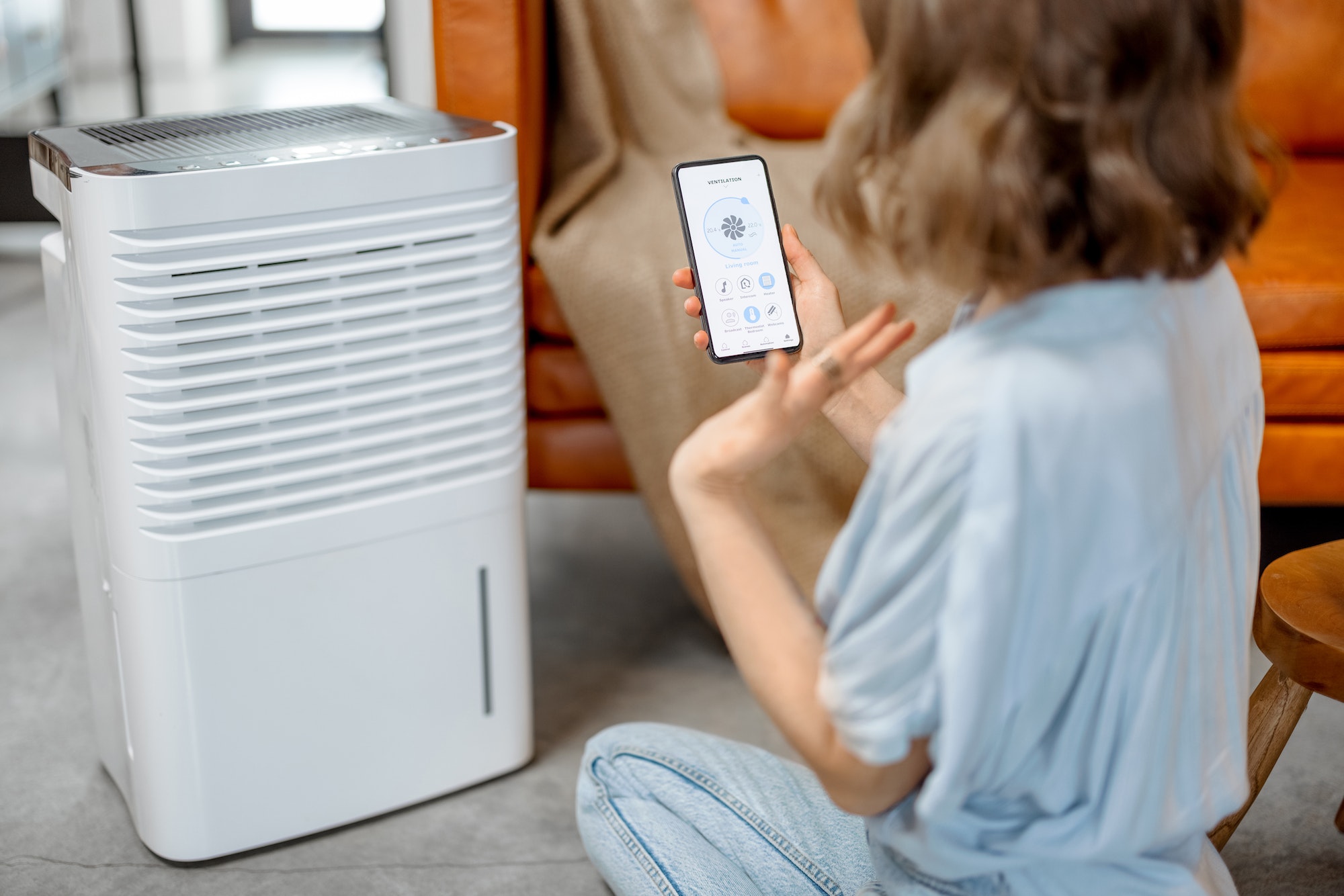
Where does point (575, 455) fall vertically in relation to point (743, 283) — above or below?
below

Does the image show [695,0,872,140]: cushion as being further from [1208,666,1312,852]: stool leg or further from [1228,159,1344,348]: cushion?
[1208,666,1312,852]: stool leg

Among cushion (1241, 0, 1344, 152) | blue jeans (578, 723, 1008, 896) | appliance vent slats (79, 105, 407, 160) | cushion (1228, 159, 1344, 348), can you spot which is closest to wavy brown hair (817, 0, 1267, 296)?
blue jeans (578, 723, 1008, 896)

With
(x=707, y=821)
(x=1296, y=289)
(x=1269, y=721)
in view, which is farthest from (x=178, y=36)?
(x=1269, y=721)

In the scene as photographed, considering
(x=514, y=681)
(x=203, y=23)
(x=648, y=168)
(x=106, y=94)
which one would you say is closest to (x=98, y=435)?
(x=514, y=681)

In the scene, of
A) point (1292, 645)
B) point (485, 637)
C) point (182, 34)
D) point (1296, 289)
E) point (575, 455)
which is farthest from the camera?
point (182, 34)

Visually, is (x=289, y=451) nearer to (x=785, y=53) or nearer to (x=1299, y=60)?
(x=785, y=53)

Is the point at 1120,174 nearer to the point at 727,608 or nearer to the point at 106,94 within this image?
the point at 727,608

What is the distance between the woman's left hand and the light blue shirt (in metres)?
0.04

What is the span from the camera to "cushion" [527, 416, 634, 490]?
1.57m

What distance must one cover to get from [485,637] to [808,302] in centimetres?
52

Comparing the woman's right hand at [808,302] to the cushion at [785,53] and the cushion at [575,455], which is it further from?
the cushion at [785,53]

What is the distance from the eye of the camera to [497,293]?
1165 millimetres

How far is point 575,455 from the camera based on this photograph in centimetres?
158

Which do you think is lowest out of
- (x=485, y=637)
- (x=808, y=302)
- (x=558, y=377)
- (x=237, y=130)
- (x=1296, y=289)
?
(x=485, y=637)
